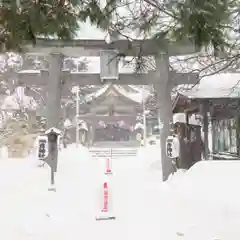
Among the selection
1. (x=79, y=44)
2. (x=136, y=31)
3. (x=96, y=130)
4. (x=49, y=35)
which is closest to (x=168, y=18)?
(x=136, y=31)

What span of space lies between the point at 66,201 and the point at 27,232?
265cm

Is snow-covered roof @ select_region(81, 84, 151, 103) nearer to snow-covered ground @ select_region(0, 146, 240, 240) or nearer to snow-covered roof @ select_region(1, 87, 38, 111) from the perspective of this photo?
snow-covered roof @ select_region(1, 87, 38, 111)

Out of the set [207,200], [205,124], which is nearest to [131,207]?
[207,200]

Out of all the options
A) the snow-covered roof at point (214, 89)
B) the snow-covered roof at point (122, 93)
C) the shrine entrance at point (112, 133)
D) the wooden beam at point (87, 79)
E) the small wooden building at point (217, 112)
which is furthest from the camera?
the shrine entrance at point (112, 133)

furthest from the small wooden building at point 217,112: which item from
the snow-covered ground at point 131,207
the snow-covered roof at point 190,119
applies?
the snow-covered ground at point 131,207

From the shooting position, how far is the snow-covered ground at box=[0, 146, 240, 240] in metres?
5.65

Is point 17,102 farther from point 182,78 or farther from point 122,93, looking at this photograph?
point 182,78

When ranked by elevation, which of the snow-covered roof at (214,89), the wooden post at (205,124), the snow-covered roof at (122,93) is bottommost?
the wooden post at (205,124)

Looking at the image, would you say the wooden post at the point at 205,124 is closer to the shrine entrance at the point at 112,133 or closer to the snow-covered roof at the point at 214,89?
the snow-covered roof at the point at 214,89

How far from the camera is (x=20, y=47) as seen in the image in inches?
147

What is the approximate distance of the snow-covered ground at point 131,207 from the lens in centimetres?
565

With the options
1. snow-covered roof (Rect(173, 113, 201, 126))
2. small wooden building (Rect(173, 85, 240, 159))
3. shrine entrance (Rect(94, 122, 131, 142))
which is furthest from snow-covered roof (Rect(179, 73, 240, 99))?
shrine entrance (Rect(94, 122, 131, 142))

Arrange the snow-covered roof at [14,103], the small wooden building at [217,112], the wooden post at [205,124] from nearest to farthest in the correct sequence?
the small wooden building at [217,112] < the wooden post at [205,124] < the snow-covered roof at [14,103]

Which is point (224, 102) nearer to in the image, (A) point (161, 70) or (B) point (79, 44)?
(A) point (161, 70)
